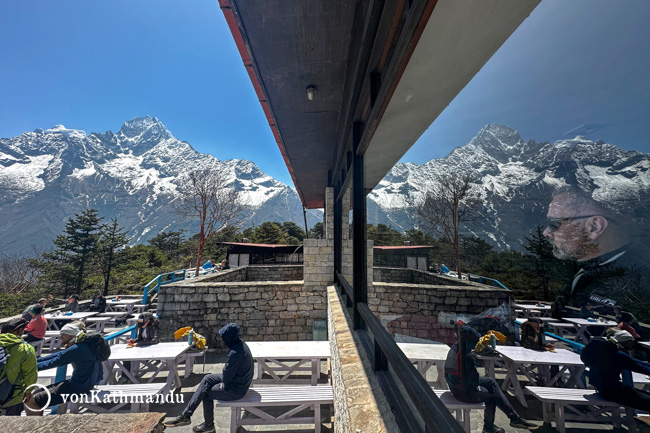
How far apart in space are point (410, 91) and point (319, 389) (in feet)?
11.5

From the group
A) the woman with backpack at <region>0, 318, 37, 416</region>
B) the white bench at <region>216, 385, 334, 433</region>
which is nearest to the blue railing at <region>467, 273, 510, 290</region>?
the white bench at <region>216, 385, 334, 433</region>

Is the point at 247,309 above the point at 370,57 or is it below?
below

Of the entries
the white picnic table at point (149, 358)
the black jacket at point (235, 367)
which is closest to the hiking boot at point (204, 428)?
the black jacket at point (235, 367)

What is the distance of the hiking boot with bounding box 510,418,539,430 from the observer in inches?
22.6

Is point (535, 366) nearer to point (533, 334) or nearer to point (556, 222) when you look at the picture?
point (533, 334)

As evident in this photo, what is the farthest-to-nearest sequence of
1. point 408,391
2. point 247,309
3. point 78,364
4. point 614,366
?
point 247,309
point 78,364
point 408,391
point 614,366

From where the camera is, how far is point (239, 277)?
11.5 m

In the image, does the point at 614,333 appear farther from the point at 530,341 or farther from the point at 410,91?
the point at 410,91

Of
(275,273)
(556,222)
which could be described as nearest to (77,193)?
(275,273)

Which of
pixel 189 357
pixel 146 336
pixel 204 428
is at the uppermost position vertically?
pixel 146 336

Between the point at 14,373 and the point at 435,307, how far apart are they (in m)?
4.39

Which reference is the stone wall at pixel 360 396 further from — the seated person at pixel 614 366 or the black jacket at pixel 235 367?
the black jacket at pixel 235 367

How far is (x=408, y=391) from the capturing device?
1.10m

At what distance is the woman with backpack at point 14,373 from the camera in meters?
2.72
